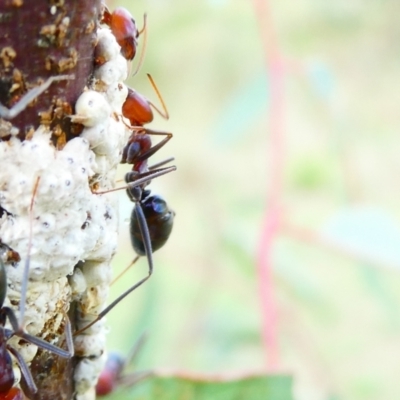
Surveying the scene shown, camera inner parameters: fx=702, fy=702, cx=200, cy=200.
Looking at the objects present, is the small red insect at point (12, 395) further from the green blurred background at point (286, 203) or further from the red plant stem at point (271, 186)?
the red plant stem at point (271, 186)

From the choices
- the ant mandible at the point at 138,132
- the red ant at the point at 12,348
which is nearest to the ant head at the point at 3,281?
the red ant at the point at 12,348

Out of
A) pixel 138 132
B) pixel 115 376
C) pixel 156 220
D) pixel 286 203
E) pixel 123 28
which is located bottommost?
pixel 286 203

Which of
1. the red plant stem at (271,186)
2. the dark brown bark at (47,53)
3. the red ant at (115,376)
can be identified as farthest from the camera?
the red plant stem at (271,186)

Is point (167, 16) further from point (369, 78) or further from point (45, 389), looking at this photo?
point (369, 78)

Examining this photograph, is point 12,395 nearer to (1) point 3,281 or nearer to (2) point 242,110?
(1) point 3,281

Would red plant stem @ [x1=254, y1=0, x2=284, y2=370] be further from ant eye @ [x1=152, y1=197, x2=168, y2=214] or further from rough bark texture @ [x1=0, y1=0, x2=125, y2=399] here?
rough bark texture @ [x1=0, y1=0, x2=125, y2=399]

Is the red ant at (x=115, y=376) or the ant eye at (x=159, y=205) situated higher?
the ant eye at (x=159, y=205)

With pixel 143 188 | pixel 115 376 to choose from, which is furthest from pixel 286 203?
pixel 143 188

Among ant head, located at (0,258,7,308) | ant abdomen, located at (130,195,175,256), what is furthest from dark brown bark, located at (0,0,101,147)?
ant abdomen, located at (130,195,175,256)
